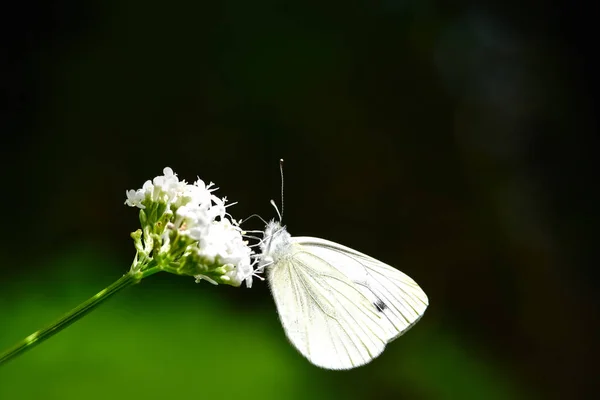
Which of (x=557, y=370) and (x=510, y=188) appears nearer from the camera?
(x=557, y=370)

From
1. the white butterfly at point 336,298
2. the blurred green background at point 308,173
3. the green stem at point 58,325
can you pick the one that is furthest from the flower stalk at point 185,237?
the blurred green background at point 308,173

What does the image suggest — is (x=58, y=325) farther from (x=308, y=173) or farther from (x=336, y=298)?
(x=308, y=173)

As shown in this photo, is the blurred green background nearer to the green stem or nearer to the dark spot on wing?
the dark spot on wing

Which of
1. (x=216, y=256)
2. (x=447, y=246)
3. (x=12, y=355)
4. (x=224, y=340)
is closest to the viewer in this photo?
(x=12, y=355)

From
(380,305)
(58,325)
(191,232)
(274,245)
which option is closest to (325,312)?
(380,305)

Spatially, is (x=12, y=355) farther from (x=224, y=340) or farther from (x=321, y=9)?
(x=321, y=9)

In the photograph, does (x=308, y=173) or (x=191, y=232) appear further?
(x=308, y=173)

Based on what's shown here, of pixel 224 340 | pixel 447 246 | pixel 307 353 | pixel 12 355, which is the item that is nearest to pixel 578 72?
pixel 447 246
